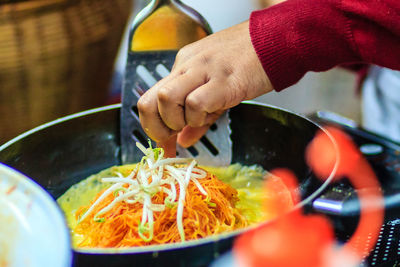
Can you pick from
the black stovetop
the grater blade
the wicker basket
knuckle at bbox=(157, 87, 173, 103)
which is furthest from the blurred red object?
the wicker basket

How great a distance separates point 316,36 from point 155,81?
1.14 feet

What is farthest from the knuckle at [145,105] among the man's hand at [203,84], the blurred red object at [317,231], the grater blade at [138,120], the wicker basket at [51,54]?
the wicker basket at [51,54]

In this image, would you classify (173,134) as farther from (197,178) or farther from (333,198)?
(333,198)

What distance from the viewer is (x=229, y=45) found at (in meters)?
0.91

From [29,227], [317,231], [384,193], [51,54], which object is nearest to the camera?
[29,227]

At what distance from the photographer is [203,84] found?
0.87 meters

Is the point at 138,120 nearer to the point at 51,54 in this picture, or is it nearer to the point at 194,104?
the point at 194,104

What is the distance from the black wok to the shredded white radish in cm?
19

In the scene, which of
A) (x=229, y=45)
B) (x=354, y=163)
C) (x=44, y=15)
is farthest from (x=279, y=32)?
(x=44, y=15)

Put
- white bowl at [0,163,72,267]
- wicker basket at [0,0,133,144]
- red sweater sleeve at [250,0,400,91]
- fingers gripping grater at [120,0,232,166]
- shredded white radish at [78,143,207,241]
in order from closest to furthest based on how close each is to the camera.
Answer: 1. white bowl at [0,163,72,267]
2. shredded white radish at [78,143,207,241]
3. red sweater sleeve at [250,0,400,91]
4. fingers gripping grater at [120,0,232,166]
5. wicker basket at [0,0,133,144]

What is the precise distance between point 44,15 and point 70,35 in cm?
12

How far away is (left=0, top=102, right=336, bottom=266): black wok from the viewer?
37.2 inches

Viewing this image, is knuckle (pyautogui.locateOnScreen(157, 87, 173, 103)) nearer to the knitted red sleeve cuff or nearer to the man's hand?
the man's hand

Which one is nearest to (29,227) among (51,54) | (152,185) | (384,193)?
(152,185)
